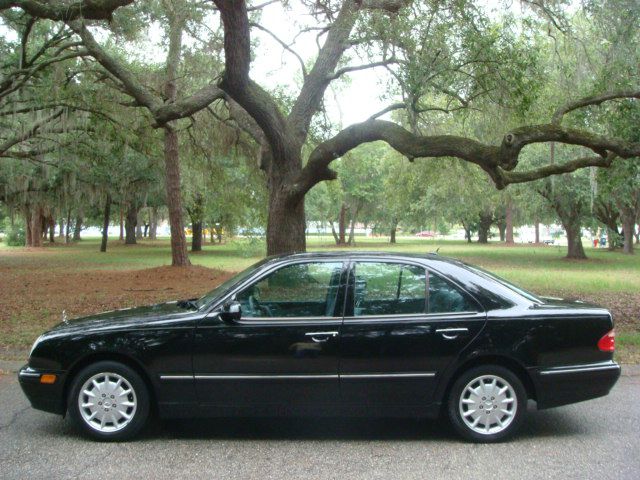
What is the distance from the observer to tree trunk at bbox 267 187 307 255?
1176 centimetres

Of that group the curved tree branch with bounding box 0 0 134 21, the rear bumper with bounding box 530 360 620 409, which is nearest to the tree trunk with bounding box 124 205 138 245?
the curved tree branch with bounding box 0 0 134 21

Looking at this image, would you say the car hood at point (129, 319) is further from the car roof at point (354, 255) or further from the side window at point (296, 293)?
the car roof at point (354, 255)

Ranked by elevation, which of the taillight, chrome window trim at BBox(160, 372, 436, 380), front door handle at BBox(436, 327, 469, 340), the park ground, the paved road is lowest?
the paved road

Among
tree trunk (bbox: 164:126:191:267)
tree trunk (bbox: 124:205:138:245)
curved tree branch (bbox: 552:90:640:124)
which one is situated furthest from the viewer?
tree trunk (bbox: 124:205:138:245)

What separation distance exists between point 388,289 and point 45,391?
2.98 meters

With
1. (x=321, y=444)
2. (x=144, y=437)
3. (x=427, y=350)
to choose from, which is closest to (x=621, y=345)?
(x=427, y=350)

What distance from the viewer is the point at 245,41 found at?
9641 millimetres

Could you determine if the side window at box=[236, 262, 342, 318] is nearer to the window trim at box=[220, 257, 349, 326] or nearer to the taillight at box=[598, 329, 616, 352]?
the window trim at box=[220, 257, 349, 326]

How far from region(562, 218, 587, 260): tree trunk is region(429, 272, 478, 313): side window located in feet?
96.5

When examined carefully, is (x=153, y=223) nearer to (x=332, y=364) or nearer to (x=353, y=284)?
(x=353, y=284)

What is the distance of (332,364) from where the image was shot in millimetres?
5059

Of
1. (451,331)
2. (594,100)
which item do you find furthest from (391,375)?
(594,100)

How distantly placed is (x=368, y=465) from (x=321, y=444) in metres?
0.57

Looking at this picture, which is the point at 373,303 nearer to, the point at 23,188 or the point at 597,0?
the point at 597,0
